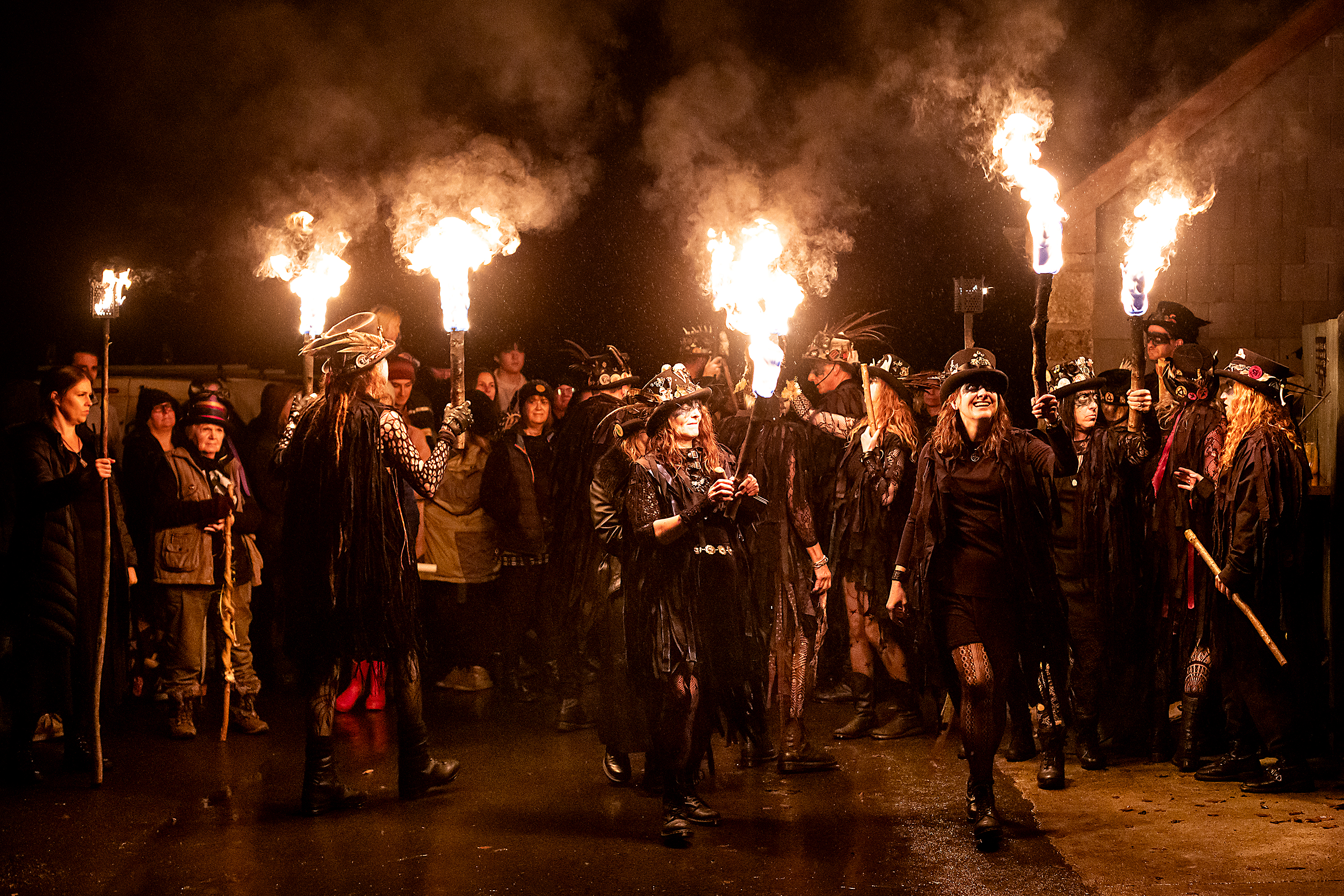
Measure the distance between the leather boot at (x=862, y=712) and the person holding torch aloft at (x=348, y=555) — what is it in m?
2.76

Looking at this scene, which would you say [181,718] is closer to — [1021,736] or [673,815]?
[673,815]

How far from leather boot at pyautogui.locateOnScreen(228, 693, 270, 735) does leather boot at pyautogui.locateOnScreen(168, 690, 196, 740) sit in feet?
0.81

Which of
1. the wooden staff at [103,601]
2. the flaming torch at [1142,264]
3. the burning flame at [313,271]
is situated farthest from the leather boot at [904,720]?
the wooden staff at [103,601]

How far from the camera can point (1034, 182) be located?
260 inches

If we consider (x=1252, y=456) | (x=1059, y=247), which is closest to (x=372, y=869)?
(x=1059, y=247)

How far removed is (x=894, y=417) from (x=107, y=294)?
480cm

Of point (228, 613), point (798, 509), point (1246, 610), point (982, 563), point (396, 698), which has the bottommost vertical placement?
point (396, 698)

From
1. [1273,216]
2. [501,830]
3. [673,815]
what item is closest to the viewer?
[673,815]

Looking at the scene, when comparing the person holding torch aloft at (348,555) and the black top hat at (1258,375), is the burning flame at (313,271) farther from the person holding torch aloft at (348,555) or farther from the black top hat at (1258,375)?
the black top hat at (1258,375)

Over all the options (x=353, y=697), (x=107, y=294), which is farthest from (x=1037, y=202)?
(x=353, y=697)

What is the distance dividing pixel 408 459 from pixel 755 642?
1984 mm

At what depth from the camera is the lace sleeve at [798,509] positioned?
7031 millimetres

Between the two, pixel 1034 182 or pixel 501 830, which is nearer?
pixel 501 830

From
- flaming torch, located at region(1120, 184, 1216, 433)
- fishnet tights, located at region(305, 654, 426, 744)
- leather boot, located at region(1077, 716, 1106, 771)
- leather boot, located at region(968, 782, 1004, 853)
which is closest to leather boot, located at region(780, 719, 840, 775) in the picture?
leather boot, located at region(968, 782, 1004, 853)
